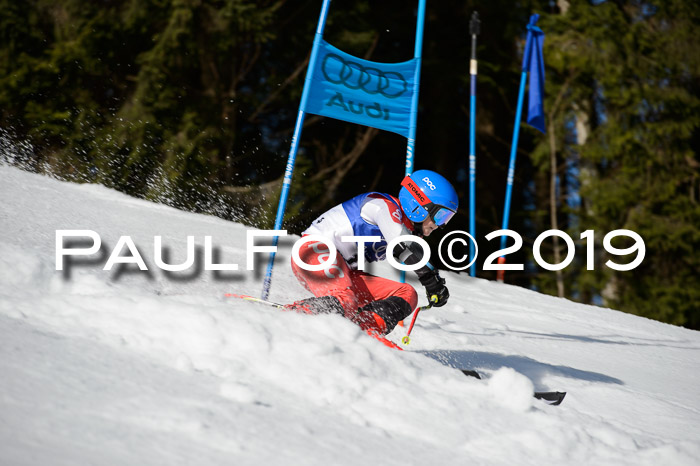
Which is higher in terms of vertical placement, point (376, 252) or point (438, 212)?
point (438, 212)

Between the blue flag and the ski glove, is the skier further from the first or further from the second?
the blue flag

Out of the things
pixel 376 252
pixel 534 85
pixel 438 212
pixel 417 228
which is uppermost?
pixel 534 85

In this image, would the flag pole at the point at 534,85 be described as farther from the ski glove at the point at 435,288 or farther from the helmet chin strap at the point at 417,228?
the ski glove at the point at 435,288

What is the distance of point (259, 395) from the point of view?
8.66ft

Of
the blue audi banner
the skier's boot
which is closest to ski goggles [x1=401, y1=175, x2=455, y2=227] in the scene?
the skier's boot

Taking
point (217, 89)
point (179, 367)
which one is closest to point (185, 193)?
point (217, 89)

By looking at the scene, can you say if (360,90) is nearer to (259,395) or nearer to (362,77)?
(362,77)

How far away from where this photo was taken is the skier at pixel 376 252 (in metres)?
3.87

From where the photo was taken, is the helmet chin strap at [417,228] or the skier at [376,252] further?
the helmet chin strap at [417,228]

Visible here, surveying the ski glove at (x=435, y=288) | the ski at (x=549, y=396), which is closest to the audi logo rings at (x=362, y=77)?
the ski glove at (x=435, y=288)

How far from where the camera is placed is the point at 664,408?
4172mm

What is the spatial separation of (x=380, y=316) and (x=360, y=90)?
2123 mm

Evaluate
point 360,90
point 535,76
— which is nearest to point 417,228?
point 360,90

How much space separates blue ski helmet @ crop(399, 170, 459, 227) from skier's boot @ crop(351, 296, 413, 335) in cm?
58
